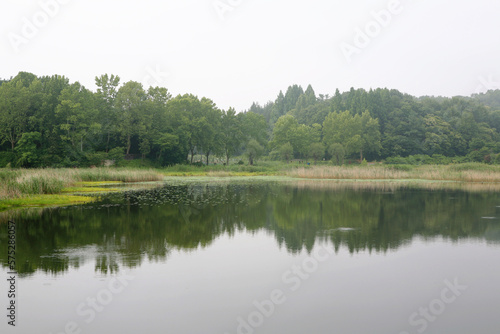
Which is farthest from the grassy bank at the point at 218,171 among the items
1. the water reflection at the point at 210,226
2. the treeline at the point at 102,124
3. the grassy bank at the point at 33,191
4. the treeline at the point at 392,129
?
the water reflection at the point at 210,226

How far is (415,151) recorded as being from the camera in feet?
326

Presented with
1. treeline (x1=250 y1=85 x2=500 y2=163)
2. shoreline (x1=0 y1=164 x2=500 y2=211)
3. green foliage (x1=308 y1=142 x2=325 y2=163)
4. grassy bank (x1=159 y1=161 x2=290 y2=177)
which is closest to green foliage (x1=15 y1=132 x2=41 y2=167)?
shoreline (x1=0 y1=164 x2=500 y2=211)

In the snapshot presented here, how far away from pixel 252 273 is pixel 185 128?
61.6 metres

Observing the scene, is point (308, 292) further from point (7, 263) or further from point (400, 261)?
point (7, 263)

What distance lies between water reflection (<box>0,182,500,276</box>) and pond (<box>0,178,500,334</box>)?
0.08m

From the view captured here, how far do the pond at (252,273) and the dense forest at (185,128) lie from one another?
4204 centimetres

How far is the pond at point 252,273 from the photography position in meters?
7.43

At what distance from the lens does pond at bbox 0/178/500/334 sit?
7434 mm

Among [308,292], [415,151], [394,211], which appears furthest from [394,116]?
[308,292]

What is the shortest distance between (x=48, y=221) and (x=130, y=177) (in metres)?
24.9

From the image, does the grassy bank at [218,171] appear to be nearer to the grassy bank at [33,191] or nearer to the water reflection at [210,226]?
the grassy bank at [33,191]

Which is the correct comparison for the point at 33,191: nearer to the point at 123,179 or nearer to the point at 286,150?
the point at 123,179

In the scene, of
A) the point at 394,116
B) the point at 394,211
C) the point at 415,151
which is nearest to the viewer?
the point at 394,211

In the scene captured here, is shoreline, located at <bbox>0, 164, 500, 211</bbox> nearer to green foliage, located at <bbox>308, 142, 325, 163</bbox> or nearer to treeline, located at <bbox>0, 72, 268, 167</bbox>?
treeline, located at <bbox>0, 72, 268, 167</bbox>
